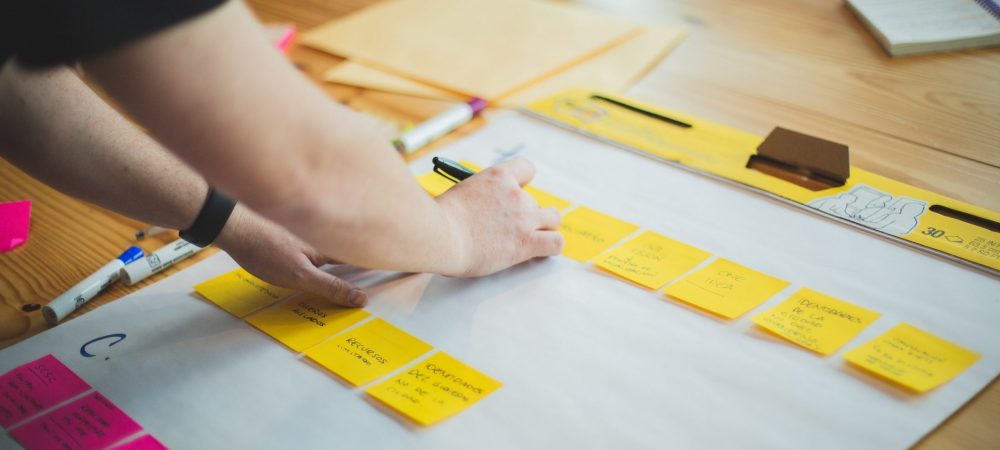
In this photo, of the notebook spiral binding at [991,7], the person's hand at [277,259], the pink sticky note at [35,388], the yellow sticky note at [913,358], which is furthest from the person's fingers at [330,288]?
the notebook spiral binding at [991,7]

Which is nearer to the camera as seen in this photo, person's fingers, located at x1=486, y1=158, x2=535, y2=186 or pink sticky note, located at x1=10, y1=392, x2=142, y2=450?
pink sticky note, located at x1=10, y1=392, x2=142, y2=450

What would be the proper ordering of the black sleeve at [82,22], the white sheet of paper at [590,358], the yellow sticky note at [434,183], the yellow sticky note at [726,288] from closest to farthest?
the black sleeve at [82,22] → the white sheet of paper at [590,358] → the yellow sticky note at [726,288] → the yellow sticky note at [434,183]

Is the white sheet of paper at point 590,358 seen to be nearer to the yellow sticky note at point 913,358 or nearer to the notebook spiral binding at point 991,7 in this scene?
the yellow sticky note at point 913,358

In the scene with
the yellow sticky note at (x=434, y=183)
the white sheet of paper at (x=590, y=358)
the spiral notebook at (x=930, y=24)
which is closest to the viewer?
the white sheet of paper at (x=590, y=358)

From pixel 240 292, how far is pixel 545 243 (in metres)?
0.31

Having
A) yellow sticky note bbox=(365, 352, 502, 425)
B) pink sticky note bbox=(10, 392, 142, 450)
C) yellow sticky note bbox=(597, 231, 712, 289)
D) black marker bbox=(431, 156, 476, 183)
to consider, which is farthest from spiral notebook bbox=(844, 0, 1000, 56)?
pink sticky note bbox=(10, 392, 142, 450)

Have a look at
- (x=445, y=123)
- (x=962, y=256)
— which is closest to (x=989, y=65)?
(x=962, y=256)

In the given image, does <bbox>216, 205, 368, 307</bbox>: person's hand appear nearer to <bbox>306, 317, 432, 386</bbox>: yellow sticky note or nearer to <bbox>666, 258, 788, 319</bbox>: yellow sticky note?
<bbox>306, 317, 432, 386</bbox>: yellow sticky note

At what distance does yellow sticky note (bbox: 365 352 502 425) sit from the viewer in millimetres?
615

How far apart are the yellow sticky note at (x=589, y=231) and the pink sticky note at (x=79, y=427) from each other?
17.3 inches

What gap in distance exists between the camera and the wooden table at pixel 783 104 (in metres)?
0.83

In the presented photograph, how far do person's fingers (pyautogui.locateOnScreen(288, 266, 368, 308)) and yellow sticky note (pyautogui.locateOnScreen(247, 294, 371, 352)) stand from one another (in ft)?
0.04

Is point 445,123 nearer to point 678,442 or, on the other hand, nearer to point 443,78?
point 443,78

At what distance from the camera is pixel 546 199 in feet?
2.94
